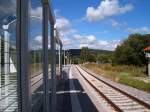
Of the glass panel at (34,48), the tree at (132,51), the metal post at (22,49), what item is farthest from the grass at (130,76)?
the tree at (132,51)

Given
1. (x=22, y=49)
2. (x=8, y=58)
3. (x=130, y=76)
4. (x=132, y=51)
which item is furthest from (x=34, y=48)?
(x=132, y=51)

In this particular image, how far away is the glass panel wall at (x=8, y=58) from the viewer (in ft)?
8.22

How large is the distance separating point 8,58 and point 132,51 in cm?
9050

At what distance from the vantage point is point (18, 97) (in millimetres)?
2896

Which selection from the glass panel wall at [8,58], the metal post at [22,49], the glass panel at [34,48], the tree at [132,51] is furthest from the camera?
the tree at [132,51]

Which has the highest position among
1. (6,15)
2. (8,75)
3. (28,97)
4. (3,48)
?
(6,15)

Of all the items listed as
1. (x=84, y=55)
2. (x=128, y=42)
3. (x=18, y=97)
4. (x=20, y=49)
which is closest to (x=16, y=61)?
(x=20, y=49)

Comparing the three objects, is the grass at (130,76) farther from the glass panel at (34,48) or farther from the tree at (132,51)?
the tree at (132,51)

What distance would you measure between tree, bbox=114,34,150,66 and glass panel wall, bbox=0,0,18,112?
85.6m

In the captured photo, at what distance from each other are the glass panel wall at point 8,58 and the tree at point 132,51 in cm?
8560

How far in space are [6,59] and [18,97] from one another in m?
0.43

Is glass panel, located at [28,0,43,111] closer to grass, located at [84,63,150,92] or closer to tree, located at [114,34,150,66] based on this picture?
grass, located at [84,63,150,92]

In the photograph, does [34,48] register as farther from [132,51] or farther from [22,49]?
[132,51]

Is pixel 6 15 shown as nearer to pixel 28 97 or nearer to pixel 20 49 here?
pixel 20 49
